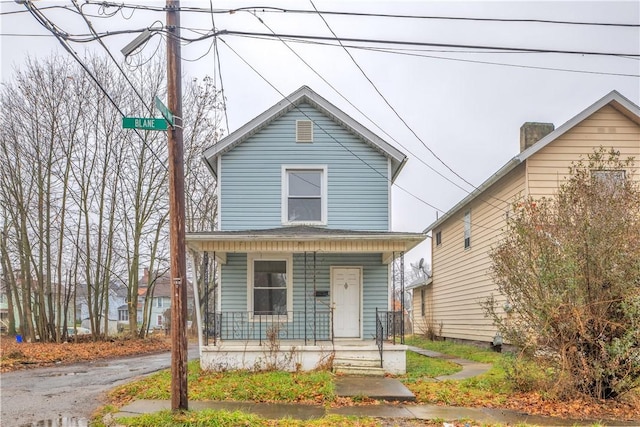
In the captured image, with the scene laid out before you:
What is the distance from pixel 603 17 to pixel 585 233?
13.0 ft

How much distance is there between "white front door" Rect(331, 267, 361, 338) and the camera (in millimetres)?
13867

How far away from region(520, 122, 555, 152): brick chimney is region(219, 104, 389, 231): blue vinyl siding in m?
4.26

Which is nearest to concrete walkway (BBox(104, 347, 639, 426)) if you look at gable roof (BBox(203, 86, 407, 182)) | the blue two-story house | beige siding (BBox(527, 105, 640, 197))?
the blue two-story house

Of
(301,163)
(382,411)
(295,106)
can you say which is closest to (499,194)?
(301,163)

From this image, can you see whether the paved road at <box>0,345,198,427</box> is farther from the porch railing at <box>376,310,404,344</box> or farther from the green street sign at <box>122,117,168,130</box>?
the porch railing at <box>376,310,404,344</box>

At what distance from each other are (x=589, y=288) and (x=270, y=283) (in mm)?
8129

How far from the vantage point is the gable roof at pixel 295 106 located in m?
14.2

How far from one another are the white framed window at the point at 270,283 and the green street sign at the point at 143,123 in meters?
7.05

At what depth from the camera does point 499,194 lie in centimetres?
1561

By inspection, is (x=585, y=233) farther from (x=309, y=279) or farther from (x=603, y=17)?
(x=309, y=279)

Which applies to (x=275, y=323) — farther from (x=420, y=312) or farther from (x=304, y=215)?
(x=420, y=312)

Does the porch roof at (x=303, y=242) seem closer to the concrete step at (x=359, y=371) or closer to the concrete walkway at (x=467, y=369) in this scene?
the concrete step at (x=359, y=371)

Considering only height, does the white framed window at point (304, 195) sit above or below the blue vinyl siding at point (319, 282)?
above

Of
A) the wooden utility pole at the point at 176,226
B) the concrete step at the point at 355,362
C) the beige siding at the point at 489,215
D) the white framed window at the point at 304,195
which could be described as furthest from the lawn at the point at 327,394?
the white framed window at the point at 304,195
